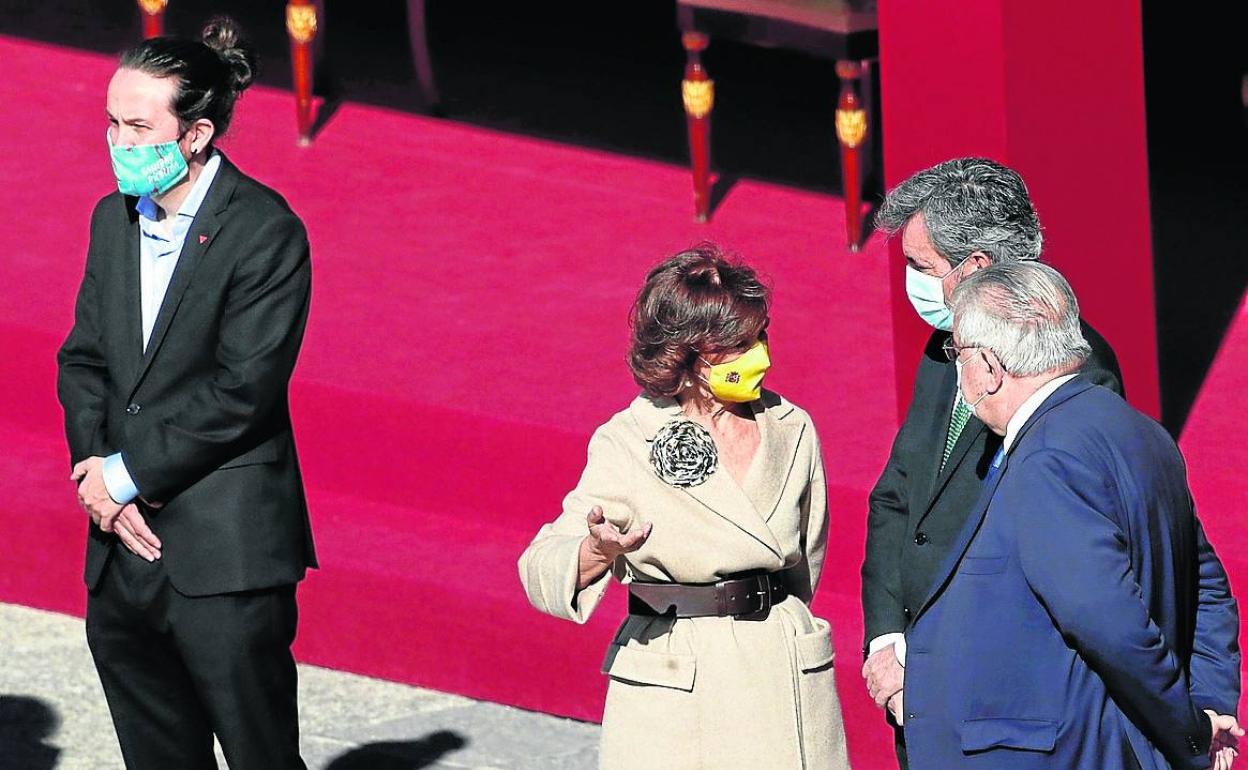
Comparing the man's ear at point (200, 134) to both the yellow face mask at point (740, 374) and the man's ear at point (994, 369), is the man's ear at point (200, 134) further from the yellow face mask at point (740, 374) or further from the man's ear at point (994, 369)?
the man's ear at point (994, 369)

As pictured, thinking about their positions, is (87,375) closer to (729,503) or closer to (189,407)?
(189,407)


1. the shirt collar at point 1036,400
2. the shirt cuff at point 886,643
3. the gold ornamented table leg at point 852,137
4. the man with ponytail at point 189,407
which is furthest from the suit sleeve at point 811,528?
the gold ornamented table leg at point 852,137

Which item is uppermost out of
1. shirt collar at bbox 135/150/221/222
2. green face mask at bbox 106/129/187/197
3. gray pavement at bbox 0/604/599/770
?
green face mask at bbox 106/129/187/197

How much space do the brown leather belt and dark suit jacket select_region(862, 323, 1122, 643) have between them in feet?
0.87

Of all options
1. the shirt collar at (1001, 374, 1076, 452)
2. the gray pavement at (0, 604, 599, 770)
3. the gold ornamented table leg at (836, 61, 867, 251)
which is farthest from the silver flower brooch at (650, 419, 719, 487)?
the gold ornamented table leg at (836, 61, 867, 251)

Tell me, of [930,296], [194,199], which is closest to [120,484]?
[194,199]

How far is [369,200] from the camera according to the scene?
22.3 feet

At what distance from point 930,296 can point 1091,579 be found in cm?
69

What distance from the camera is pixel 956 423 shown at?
139 inches

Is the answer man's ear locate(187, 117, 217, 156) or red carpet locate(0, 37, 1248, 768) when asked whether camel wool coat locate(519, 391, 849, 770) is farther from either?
red carpet locate(0, 37, 1248, 768)

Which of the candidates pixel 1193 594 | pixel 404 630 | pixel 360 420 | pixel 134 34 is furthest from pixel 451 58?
pixel 1193 594

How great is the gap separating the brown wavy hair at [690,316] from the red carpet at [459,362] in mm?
1420

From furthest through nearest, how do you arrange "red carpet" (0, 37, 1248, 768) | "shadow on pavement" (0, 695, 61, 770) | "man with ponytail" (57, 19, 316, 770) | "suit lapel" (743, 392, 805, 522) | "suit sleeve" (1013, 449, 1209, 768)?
1. "red carpet" (0, 37, 1248, 768)
2. "shadow on pavement" (0, 695, 61, 770)
3. "man with ponytail" (57, 19, 316, 770)
4. "suit lapel" (743, 392, 805, 522)
5. "suit sleeve" (1013, 449, 1209, 768)

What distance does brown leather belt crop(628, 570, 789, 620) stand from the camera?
11.2ft
